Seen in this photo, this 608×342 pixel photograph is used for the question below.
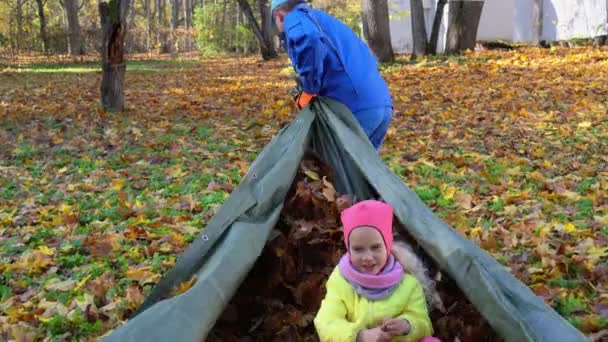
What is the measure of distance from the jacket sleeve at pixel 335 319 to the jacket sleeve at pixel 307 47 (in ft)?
4.74

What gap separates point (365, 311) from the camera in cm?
274

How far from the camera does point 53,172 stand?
24.3 ft

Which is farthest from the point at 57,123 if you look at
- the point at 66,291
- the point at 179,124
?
the point at 66,291

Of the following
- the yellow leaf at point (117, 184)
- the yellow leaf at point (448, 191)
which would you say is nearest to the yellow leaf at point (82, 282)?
the yellow leaf at point (117, 184)

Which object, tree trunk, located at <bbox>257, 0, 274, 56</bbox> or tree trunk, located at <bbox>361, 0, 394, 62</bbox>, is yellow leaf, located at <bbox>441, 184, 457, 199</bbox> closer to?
tree trunk, located at <bbox>361, 0, 394, 62</bbox>

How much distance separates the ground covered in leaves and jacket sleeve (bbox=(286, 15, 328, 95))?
1635mm

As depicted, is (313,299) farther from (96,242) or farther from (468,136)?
(468,136)

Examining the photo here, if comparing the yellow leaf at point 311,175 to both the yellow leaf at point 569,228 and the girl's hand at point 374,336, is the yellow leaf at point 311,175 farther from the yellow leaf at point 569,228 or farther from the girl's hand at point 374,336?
the yellow leaf at point 569,228

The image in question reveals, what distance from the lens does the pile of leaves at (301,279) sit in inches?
117

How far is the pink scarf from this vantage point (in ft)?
8.85

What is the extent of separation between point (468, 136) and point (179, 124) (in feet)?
14.3

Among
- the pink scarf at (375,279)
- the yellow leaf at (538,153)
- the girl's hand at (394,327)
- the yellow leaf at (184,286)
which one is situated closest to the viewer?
the girl's hand at (394,327)

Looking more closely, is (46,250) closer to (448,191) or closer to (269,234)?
(269,234)

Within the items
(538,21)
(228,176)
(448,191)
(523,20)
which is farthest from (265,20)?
(448,191)
